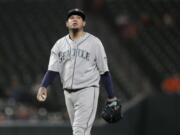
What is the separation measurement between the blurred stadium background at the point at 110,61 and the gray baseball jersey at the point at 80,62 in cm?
288

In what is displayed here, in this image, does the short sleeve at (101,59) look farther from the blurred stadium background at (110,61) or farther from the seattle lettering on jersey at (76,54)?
the blurred stadium background at (110,61)

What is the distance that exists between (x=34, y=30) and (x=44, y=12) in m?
1.02

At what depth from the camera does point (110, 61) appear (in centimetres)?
1360

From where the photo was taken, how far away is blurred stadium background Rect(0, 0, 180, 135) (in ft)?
33.9

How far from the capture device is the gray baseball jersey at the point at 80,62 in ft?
20.6

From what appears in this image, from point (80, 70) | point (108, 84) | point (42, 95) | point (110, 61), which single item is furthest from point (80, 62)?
point (110, 61)

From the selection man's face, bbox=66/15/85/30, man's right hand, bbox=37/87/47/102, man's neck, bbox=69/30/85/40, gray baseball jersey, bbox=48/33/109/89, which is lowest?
man's right hand, bbox=37/87/47/102

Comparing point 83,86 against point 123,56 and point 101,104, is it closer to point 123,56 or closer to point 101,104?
point 101,104

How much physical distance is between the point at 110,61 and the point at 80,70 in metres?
7.35

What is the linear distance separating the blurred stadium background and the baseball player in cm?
286

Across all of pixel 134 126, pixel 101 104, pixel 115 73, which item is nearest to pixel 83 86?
pixel 134 126

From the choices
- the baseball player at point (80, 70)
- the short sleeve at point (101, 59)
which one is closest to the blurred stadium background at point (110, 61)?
the baseball player at point (80, 70)

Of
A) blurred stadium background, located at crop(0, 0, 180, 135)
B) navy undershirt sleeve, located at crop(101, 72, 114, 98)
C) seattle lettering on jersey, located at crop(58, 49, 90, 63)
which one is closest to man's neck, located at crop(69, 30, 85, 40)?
seattle lettering on jersey, located at crop(58, 49, 90, 63)

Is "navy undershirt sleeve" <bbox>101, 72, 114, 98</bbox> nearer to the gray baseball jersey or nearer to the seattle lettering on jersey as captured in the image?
the gray baseball jersey
